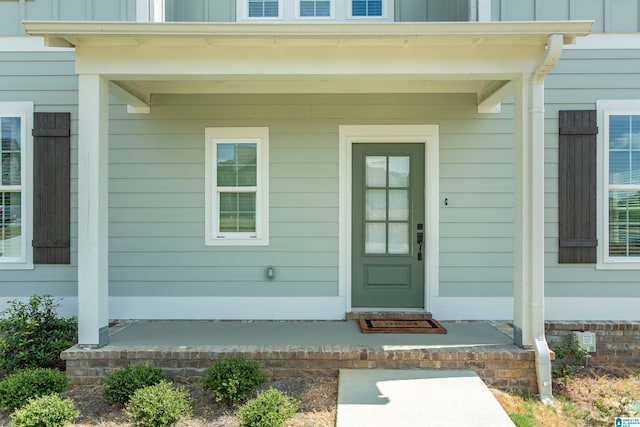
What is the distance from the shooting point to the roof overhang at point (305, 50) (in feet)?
11.6

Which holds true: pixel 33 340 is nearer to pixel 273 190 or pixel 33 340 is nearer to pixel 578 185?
pixel 273 190

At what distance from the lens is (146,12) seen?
4.86 meters

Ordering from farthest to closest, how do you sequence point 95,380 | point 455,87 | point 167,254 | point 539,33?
point 167,254 → point 455,87 → point 95,380 → point 539,33

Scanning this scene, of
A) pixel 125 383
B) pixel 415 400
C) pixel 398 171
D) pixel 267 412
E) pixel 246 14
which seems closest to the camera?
pixel 267 412

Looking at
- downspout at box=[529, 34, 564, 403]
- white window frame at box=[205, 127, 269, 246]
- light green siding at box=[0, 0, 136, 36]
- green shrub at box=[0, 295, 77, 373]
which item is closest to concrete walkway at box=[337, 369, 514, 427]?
downspout at box=[529, 34, 564, 403]

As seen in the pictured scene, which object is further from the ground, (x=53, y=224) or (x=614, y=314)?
(x=53, y=224)

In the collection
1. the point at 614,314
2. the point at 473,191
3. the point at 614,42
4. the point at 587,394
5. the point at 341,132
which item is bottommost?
the point at 587,394

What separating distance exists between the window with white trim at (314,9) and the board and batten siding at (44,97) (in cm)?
266

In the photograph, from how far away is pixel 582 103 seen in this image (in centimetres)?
493

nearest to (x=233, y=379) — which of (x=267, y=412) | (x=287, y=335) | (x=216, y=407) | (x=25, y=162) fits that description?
(x=216, y=407)

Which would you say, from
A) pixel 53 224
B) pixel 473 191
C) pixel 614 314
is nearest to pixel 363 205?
pixel 473 191

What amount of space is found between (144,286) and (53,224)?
1.20 m

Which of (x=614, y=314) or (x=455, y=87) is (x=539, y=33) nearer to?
(x=455, y=87)

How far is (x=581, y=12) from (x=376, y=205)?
10.0 feet
